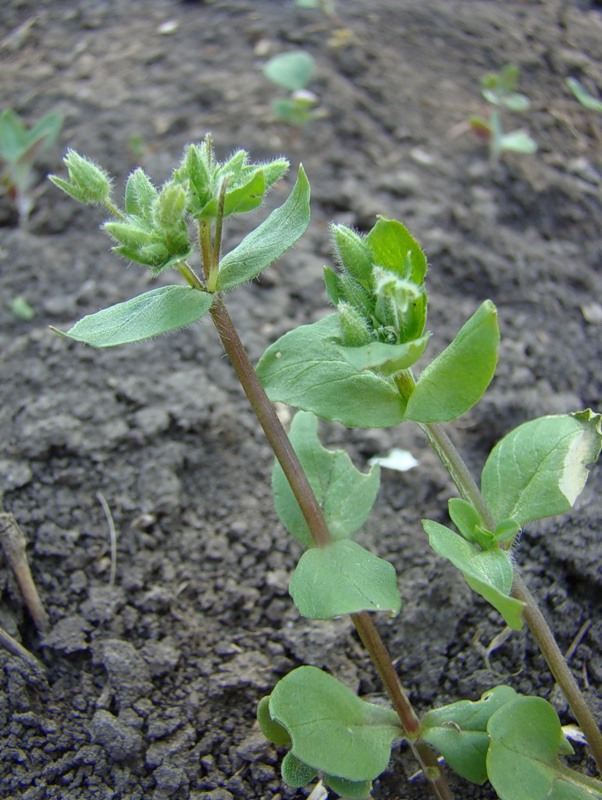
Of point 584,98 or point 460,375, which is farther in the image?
point 584,98

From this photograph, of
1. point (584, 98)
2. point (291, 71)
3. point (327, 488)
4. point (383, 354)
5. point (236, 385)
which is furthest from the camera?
point (584, 98)

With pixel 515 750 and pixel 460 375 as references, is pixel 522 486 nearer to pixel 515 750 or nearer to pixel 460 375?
pixel 460 375

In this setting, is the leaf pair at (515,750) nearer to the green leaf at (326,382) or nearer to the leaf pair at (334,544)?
the leaf pair at (334,544)

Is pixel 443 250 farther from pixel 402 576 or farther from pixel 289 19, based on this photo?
pixel 289 19

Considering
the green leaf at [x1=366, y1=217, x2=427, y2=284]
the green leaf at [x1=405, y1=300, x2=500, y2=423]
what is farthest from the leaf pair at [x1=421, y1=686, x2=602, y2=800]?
the green leaf at [x1=366, y1=217, x2=427, y2=284]

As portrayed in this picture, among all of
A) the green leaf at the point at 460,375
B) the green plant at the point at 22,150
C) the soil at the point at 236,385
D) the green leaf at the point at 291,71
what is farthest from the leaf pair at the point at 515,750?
the green leaf at the point at 291,71

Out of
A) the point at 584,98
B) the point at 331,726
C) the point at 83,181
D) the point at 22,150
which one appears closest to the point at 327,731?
the point at 331,726
